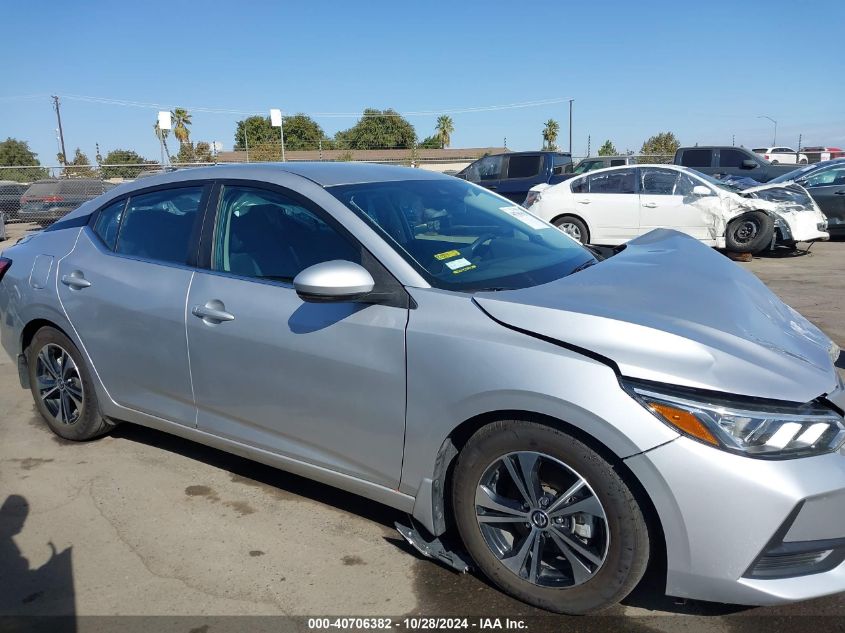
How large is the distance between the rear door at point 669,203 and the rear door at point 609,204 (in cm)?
16

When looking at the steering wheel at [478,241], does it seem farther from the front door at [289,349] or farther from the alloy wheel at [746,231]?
the alloy wheel at [746,231]

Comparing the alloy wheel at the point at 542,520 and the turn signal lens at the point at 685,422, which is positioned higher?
the turn signal lens at the point at 685,422

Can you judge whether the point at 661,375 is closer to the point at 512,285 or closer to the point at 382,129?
the point at 512,285

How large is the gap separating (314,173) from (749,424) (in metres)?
2.19

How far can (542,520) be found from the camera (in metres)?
2.45

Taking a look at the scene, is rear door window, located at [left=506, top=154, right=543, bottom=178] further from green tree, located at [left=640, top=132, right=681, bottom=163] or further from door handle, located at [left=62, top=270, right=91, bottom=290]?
green tree, located at [left=640, top=132, right=681, bottom=163]

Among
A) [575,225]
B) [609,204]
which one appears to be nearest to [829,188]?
[609,204]

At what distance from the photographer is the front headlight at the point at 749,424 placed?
2088mm

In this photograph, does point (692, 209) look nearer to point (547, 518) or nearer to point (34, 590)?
point (547, 518)

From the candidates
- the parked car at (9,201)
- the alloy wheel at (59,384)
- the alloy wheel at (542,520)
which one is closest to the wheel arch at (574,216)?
the alloy wheel at (59,384)

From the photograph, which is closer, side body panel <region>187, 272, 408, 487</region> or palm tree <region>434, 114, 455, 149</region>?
side body panel <region>187, 272, 408, 487</region>

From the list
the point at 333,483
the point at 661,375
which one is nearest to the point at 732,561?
the point at 661,375

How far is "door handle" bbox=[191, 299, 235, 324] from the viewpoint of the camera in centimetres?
310

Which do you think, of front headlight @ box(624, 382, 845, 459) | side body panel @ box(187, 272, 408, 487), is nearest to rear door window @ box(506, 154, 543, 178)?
side body panel @ box(187, 272, 408, 487)
